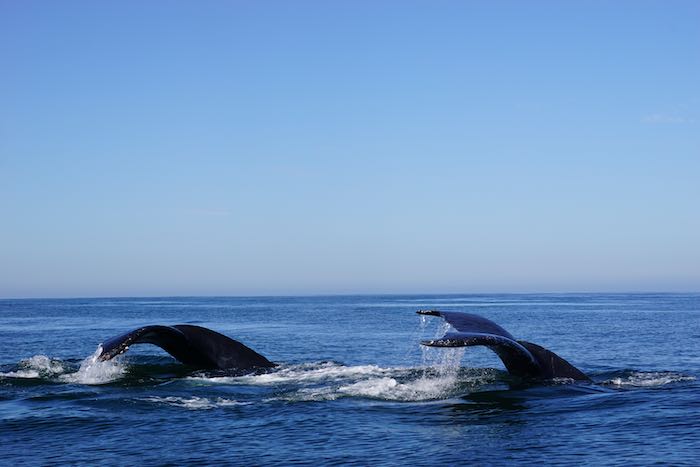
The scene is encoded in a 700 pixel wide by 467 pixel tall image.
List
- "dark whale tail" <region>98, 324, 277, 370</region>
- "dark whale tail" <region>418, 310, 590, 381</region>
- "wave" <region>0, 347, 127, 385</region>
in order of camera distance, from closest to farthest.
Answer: "dark whale tail" <region>418, 310, 590, 381</region> → "dark whale tail" <region>98, 324, 277, 370</region> → "wave" <region>0, 347, 127, 385</region>

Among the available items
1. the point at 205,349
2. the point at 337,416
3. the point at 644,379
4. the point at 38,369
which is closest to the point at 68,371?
the point at 38,369

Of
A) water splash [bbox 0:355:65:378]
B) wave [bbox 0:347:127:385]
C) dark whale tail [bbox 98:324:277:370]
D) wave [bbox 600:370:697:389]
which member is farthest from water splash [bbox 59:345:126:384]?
wave [bbox 600:370:697:389]

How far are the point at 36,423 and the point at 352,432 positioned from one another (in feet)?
16.9

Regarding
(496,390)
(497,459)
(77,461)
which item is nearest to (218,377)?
(496,390)

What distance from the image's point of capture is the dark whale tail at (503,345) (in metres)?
12.7

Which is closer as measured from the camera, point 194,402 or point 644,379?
point 194,402

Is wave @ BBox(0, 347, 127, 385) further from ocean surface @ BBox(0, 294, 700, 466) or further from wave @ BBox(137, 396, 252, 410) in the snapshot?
wave @ BBox(137, 396, 252, 410)

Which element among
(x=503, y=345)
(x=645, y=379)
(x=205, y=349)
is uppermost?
(x=503, y=345)

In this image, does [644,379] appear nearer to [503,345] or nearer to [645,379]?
[645,379]

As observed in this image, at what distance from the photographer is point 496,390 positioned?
50.7 feet

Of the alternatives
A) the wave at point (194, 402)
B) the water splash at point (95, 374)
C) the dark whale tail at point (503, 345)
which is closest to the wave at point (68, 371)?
the water splash at point (95, 374)

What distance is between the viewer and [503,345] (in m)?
14.0

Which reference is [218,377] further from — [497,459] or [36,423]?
[497,459]

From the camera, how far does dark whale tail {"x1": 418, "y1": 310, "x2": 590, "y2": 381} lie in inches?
498
